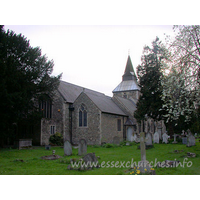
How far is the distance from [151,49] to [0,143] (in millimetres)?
20816

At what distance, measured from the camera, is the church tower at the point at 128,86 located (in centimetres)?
5203

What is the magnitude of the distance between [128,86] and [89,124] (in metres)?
30.6

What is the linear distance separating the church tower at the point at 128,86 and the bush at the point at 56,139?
28.2m

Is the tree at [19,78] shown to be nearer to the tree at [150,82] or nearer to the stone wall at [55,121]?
the stone wall at [55,121]

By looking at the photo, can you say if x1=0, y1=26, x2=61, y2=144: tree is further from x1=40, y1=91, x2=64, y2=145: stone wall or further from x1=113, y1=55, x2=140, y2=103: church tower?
x1=113, y1=55, x2=140, y2=103: church tower

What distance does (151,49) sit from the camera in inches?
1072

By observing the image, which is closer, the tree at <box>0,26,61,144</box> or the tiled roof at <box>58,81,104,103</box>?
the tree at <box>0,26,61,144</box>

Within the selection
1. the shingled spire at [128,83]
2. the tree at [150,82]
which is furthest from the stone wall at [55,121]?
the shingled spire at [128,83]

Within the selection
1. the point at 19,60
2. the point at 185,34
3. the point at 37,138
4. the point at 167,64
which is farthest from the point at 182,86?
the point at 37,138

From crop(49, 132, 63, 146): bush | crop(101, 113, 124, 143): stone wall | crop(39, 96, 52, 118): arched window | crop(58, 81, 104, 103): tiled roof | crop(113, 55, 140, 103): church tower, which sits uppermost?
crop(113, 55, 140, 103): church tower

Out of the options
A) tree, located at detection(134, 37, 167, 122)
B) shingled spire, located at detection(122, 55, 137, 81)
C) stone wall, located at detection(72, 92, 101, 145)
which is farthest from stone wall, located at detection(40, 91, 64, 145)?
shingled spire, located at detection(122, 55, 137, 81)

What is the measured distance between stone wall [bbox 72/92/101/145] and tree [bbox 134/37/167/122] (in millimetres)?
5709

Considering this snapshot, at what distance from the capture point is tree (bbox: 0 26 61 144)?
17.9 metres

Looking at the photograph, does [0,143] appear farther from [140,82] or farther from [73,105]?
[140,82]
